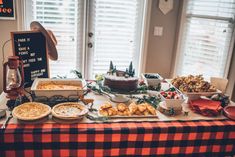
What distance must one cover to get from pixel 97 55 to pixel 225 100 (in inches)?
68.5

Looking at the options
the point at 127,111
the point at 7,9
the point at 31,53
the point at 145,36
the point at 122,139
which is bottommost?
the point at 122,139

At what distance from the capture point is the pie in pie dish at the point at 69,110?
1.55 metres

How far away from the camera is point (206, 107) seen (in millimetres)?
1806

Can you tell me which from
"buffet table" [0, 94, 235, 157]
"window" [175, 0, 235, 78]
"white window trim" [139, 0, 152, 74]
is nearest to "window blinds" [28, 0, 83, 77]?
"white window trim" [139, 0, 152, 74]

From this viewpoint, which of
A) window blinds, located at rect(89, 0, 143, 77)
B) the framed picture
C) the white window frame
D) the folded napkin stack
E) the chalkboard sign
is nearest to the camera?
the folded napkin stack

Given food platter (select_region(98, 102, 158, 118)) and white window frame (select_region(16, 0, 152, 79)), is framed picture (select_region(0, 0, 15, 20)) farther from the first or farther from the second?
food platter (select_region(98, 102, 158, 118))

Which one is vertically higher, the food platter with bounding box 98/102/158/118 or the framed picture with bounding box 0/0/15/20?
the framed picture with bounding box 0/0/15/20

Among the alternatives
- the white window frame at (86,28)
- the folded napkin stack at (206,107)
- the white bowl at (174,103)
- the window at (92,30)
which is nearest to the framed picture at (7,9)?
the white window frame at (86,28)

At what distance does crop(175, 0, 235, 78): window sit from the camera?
3201mm

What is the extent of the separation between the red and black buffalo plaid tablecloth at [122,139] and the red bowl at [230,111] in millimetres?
42

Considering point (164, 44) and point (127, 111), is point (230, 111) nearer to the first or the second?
point (127, 111)

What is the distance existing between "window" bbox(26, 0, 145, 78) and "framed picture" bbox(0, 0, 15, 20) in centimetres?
17

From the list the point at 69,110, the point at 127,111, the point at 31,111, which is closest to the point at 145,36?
the point at 127,111

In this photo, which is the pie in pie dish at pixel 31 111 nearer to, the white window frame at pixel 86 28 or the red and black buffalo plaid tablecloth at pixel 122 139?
the red and black buffalo plaid tablecloth at pixel 122 139
